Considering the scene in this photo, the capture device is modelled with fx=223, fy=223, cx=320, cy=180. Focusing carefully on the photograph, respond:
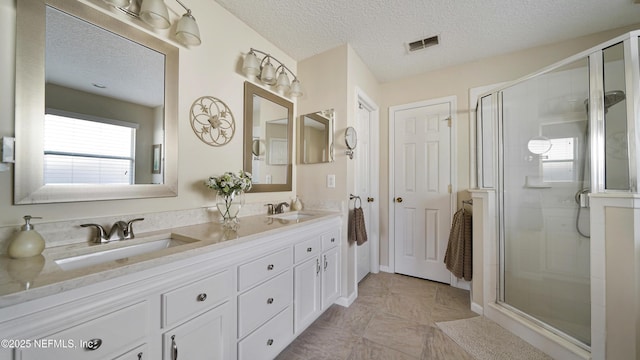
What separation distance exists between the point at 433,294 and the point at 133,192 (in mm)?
2818

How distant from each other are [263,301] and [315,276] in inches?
21.7

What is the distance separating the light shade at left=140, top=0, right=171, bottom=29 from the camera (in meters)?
A: 1.19

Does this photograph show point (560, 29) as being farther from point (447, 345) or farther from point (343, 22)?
point (447, 345)

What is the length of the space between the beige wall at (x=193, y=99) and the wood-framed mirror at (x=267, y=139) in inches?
3.0

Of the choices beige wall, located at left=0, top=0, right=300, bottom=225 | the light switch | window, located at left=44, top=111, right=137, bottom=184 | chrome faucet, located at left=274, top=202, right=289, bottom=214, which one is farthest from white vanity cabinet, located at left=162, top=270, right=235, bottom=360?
the light switch

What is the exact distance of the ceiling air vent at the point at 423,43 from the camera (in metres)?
2.15

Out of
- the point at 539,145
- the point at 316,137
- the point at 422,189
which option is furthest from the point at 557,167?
the point at 316,137

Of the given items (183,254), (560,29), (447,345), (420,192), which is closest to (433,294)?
(447,345)

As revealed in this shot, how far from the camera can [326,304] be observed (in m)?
1.91

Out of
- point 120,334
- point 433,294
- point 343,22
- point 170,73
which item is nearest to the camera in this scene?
point 120,334

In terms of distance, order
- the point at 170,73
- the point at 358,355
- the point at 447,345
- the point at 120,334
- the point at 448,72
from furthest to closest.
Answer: the point at 448,72
the point at 447,345
the point at 358,355
the point at 170,73
the point at 120,334

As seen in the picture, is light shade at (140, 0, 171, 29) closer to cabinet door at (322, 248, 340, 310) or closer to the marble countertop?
the marble countertop

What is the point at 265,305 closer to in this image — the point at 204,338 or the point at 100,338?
the point at 204,338

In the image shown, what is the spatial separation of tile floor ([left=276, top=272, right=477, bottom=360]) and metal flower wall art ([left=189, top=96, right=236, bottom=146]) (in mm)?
1616
